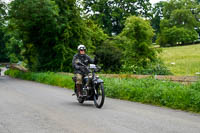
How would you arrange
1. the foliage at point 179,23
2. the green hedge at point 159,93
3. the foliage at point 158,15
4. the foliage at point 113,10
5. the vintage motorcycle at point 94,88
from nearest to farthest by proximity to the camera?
the green hedge at point 159,93
the vintage motorcycle at point 94,88
the foliage at point 113,10
the foliage at point 179,23
the foliage at point 158,15

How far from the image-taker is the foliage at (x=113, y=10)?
5547 cm

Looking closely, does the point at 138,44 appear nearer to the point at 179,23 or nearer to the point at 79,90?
the point at 79,90

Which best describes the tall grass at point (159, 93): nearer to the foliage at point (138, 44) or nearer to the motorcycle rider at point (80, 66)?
the motorcycle rider at point (80, 66)

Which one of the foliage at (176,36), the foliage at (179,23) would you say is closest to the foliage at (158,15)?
the foliage at (179,23)

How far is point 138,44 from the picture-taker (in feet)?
83.6

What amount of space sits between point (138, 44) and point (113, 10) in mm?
31862

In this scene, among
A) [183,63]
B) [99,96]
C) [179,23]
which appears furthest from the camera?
[179,23]

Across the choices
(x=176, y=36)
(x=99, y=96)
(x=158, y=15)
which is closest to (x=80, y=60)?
(x=99, y=96)

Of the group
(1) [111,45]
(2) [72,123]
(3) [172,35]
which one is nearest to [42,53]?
(1) [111,45]

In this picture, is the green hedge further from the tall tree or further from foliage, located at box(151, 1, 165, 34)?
foliage, located at box(151, 1, 165, 34)

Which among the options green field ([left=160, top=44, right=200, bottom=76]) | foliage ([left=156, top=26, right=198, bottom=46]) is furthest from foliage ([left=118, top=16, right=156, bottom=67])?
foliage ([left=156, top=26, right=198, bottom=46])

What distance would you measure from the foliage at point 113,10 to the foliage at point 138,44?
95.9 feet

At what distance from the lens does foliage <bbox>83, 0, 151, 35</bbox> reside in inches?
2184

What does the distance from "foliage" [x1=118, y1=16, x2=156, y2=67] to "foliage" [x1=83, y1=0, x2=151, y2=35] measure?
95.9 feet
